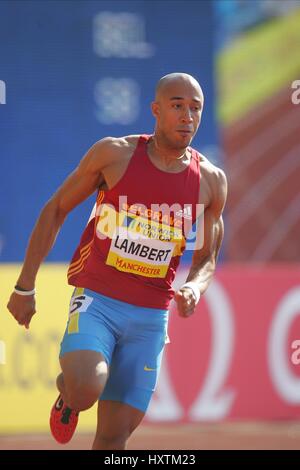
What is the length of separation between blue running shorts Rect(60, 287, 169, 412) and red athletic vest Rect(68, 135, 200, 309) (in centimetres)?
6

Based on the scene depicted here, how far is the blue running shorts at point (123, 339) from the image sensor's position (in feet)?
16.8

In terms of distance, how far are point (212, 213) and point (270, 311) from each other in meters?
4.49

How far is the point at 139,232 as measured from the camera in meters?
5.27

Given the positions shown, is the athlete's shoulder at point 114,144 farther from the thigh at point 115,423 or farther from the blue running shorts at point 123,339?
the thigh at point 115,423

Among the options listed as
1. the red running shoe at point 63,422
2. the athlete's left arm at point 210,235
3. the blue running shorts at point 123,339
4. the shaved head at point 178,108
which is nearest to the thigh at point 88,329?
the blue running shorts at point 123,339

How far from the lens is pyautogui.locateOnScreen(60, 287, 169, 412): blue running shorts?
5.12 meters

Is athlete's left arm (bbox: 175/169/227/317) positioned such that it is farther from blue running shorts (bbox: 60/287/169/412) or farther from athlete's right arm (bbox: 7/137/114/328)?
athlete's right arm (bbox: 7/137/114/328)

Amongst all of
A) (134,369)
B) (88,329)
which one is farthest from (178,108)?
(134,369)

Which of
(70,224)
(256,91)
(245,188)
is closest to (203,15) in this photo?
(256,91)

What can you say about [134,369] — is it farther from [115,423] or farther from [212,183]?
[212,183]

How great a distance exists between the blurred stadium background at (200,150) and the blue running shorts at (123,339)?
3773mm

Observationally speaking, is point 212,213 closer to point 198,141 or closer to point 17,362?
point 17,362

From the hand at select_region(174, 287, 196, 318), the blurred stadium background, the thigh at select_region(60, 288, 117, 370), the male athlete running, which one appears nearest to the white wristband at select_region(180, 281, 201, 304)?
the male athlete running

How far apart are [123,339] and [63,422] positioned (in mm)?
544
